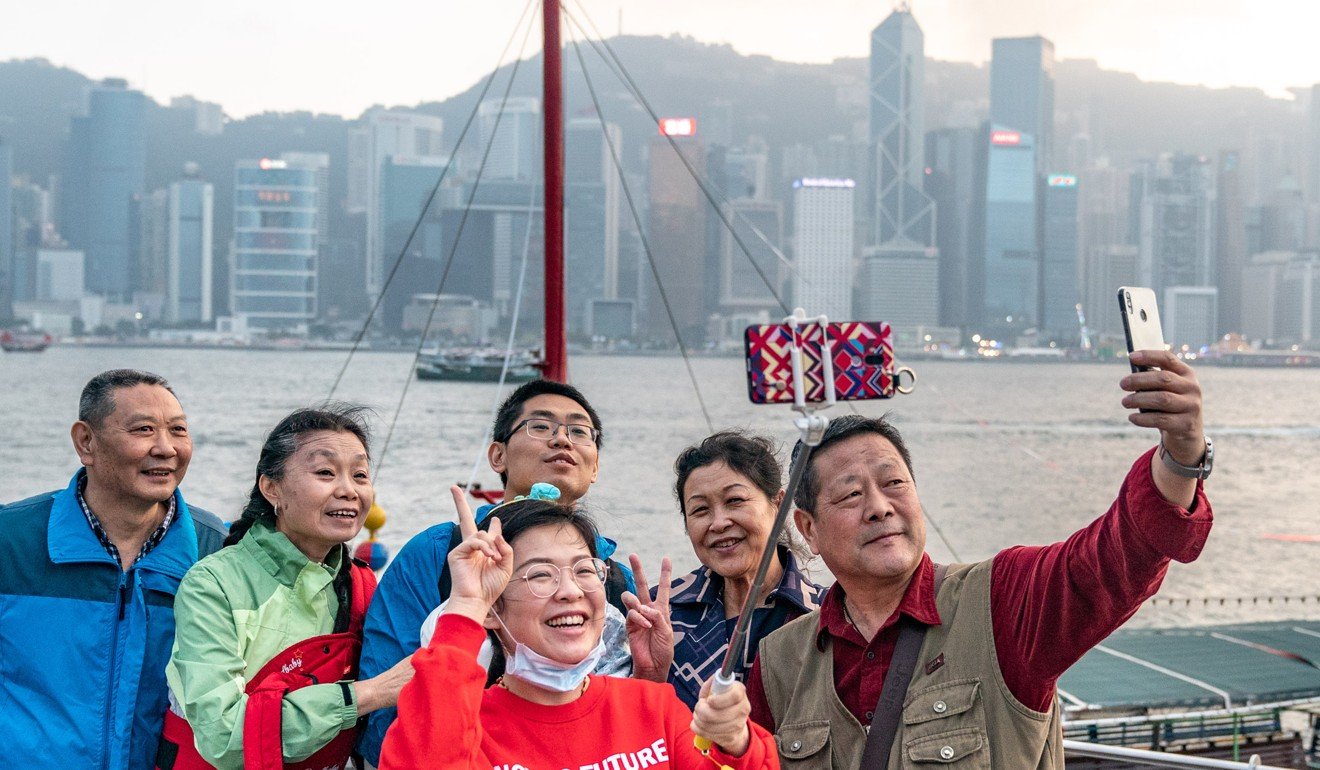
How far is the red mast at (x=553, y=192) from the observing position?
12.4 m

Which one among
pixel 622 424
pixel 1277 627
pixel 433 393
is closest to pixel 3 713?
pixel 1277 627

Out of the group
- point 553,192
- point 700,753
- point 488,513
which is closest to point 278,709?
point 488,513

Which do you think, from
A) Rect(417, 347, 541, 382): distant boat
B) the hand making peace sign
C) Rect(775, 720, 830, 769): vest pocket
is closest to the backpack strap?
Rect(775, 720, 830, 769): vest pocket

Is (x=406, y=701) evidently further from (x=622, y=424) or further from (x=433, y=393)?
(x=433, y=393)

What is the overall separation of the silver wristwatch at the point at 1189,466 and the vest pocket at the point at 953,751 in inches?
27.9

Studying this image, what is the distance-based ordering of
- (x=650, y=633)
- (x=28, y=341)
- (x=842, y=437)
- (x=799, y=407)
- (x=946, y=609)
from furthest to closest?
(x=28, y=341) → (x=650, y=633) → (x=842, y=437) → (x=946, y=609) → (x=799, y=407)

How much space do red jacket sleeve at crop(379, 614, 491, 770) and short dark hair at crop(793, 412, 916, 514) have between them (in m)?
0.94

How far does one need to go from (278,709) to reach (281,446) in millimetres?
772

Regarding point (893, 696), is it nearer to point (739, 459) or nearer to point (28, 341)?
point (739, 459)

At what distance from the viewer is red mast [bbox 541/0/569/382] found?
1244cm

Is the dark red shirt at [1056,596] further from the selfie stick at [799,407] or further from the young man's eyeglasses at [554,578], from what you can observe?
the selfie stick at [799,407]

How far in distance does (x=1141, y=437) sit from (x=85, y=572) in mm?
85637

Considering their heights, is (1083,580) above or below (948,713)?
above

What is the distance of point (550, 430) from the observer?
3.96 m
